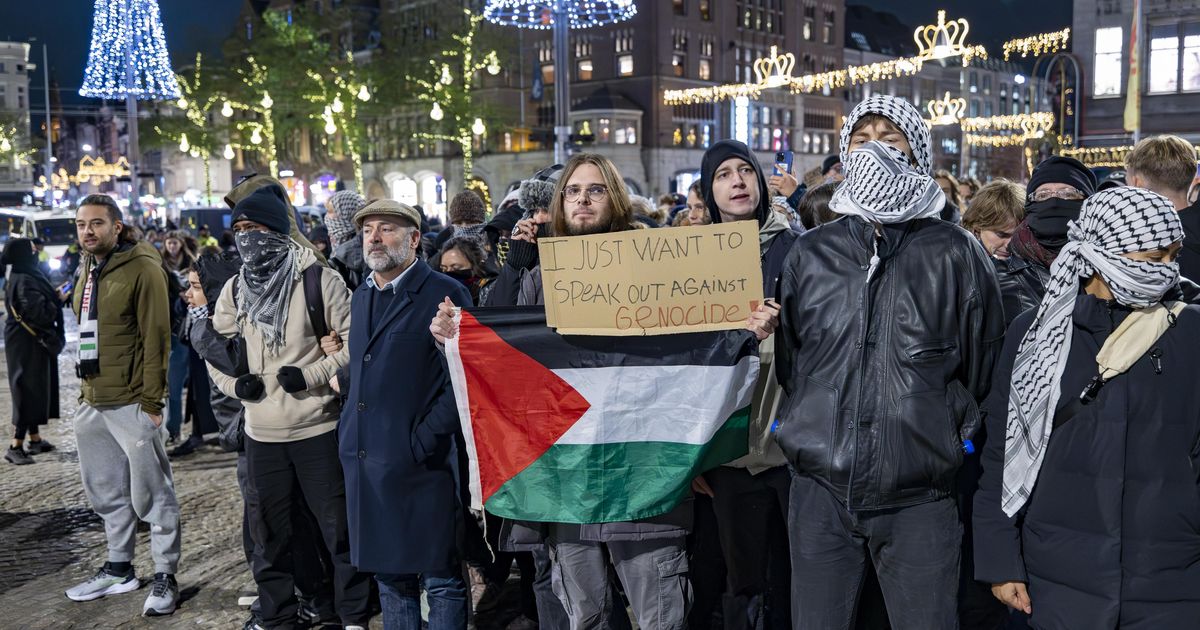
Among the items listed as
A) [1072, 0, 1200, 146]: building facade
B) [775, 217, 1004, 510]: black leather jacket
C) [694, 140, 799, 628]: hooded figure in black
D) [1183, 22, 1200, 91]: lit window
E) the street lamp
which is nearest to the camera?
[775, 217, 1004, 510]: black leather jacket

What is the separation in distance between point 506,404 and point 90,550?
4.44 m

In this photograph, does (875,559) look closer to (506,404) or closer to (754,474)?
(754,474)

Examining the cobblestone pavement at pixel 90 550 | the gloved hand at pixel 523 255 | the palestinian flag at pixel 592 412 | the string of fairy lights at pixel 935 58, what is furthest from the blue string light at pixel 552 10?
the palestinian flag at pixel 592 412

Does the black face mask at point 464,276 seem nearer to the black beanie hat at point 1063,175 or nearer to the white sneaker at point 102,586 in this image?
the white sneaker at point 102,586

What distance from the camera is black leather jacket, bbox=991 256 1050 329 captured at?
3.98 meters

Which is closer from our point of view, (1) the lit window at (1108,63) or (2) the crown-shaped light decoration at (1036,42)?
(2) the crown-shaped light decoration at (1036,42)

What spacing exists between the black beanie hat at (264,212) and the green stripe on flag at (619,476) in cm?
208

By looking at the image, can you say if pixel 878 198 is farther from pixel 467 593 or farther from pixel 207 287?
pixel 207 287

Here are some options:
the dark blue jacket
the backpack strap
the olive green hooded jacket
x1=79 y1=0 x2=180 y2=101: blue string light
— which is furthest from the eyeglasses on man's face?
x1=79 y1=0 x2=180 y2=101: blue string light

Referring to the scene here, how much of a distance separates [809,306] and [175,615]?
4.21m

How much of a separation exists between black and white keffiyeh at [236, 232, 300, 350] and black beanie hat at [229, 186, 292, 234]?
0.17 ft

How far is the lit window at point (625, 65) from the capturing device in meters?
68.0

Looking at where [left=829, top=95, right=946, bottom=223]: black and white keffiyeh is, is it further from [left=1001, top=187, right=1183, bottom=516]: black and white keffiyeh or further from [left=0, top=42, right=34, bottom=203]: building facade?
[left=0, top=42, right=34, bottom=203]: building facade

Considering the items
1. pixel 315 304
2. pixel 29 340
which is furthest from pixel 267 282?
pixel 29 340
